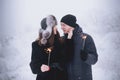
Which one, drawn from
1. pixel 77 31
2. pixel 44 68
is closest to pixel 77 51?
pixel 77 31

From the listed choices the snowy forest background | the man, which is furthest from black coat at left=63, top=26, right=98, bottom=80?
the snowy forest background

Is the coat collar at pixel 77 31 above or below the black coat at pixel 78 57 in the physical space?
above

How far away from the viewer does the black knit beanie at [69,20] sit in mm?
2344

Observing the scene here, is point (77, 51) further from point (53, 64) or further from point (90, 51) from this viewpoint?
point (53, 64)

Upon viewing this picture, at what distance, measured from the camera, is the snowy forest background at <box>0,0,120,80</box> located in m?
2.49

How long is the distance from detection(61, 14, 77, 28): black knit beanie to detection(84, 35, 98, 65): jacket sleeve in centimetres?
16

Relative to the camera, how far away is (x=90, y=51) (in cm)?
234

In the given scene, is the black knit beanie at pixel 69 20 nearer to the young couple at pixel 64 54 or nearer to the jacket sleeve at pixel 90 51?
the young couple at pixel 64 54

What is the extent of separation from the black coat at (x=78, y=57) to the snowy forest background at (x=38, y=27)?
13 centimetres

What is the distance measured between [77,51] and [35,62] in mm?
328

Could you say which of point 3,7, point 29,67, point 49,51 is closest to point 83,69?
point 49,51

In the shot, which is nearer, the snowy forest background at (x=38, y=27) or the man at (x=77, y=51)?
the man at (x=77, y=51)

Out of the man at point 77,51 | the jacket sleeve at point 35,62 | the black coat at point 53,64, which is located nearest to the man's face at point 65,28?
the man at point 77,51

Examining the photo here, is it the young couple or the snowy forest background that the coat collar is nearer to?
the young couple
